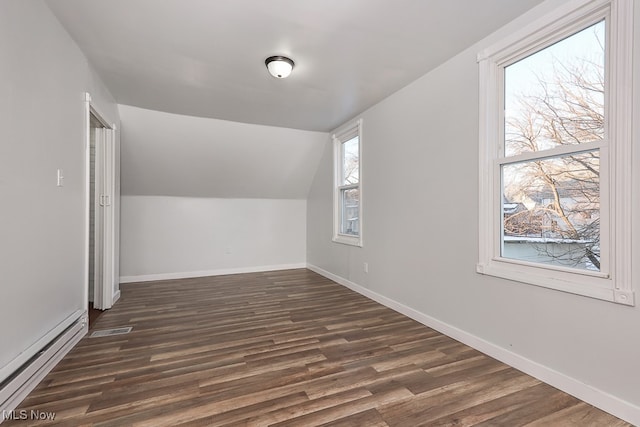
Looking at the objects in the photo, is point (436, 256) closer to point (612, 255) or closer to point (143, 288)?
point (612, 255)

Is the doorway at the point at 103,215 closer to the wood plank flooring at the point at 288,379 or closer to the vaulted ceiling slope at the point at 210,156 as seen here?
the wood plank flooring at the point at 288,379

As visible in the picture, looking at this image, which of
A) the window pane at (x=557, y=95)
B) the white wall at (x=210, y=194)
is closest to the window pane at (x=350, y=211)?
the white wall at (x=210, y=194)

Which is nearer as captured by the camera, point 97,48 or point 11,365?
point 11,365

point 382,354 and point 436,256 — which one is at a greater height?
point 436,256

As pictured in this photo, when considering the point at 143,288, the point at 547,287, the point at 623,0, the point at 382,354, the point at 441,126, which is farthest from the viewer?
the point at 143,288

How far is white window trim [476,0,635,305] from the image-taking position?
1604 mm

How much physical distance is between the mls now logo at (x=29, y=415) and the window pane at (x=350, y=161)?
3.75 metres

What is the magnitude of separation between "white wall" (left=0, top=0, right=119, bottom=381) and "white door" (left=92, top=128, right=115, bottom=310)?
34.0 inches

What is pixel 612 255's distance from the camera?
5.49 feet

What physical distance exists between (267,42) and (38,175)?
187 centimetres

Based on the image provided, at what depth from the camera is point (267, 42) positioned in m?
2.40

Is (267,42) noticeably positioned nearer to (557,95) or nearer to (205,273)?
(557,95)

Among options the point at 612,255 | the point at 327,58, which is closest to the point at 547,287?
the point at 612,255

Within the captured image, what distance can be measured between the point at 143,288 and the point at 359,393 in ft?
12.7
